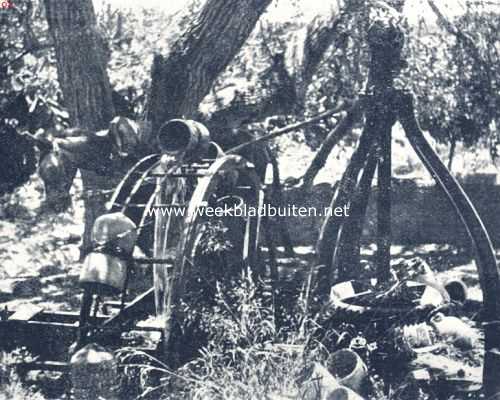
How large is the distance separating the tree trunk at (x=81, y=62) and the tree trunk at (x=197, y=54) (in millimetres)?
601

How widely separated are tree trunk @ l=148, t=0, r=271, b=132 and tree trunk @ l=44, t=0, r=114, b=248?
0.60 metres

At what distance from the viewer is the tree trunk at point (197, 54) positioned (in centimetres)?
687

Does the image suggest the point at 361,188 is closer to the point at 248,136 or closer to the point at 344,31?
the point at 248,136

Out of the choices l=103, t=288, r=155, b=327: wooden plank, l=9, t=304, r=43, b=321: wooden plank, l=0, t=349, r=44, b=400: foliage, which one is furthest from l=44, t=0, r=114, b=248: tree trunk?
l=0, t=349, r=44, b=400: foliage

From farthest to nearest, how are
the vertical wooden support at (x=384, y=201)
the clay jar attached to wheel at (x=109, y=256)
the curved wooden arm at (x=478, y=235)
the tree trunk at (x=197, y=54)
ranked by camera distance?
the tree trunk at (x=197, y=54), the vertical wooden support at (x=384, y=201), the curved wooden arm at (x=478, y=235), the clay jar attached to wheel at (x=109, y=256)

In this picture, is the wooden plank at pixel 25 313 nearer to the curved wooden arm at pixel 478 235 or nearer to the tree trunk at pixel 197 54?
the tree trunk at pixel 197 54

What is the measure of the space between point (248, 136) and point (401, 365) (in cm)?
308

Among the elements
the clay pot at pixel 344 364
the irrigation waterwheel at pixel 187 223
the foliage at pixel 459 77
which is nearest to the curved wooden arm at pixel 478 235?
the clay pot at pixel 344 364

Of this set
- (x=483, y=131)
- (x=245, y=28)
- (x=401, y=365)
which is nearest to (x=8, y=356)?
(x=401, y=365)

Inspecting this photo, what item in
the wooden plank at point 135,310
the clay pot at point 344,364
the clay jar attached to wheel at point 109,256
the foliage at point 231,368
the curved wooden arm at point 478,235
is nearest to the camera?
the foliage at point 231,368

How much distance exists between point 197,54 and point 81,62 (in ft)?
3.92

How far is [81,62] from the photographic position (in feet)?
23.0

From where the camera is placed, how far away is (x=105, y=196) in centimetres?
779

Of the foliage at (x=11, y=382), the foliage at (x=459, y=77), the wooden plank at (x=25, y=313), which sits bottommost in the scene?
the foliage at (x=11, y=382)
